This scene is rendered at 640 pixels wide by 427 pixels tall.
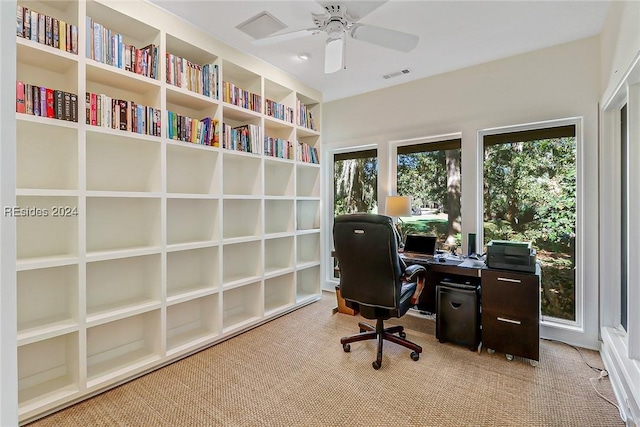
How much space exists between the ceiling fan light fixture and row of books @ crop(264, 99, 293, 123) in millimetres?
1021

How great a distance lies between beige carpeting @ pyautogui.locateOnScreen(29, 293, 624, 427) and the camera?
179cm

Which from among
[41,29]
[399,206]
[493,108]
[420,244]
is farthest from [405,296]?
[41,29]

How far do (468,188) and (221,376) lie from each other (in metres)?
2.88

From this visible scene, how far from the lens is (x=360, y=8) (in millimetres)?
1962

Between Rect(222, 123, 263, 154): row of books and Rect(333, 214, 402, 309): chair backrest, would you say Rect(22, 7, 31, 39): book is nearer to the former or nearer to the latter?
Rect(222, 123, 263, 154): row of books

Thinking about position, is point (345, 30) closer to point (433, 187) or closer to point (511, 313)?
point (433, 187)

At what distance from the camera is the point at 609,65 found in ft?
7.54

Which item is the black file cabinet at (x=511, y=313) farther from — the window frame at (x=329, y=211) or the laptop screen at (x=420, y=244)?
the window frame at (x=329, y=211)

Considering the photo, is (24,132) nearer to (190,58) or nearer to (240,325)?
(190,58)

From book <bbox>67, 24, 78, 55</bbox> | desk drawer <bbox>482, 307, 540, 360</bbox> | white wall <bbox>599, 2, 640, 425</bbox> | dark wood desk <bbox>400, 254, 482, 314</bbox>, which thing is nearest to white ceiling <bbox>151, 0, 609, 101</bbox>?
white wall <bbox>599, 2, 640, 425</bbox>

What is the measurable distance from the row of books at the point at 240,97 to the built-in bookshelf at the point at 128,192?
0.01 meters

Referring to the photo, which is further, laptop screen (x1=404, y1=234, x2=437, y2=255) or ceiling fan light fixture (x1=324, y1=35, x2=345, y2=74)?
laptop screen (x1=404, y1=234, x2=437, y2=255)
